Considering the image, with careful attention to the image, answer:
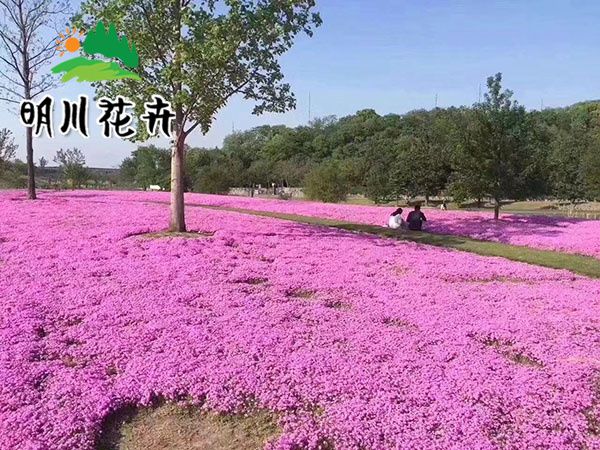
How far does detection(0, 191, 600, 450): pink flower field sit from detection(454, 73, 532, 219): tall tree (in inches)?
494

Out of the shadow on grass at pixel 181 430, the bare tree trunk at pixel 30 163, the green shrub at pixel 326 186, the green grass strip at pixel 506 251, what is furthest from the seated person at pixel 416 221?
the green shrub at pixel 326 186

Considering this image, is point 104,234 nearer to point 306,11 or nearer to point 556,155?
point 306,11

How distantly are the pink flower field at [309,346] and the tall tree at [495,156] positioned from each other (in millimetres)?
12547

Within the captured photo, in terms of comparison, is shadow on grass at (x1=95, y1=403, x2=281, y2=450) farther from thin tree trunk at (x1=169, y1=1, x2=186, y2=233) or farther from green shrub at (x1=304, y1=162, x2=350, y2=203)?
green shrub at (x1=304, y1=162, x2=350, y2=203)

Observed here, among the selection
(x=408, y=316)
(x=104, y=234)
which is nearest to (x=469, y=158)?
(x=104, y=234)

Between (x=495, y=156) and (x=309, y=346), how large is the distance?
70.0ft

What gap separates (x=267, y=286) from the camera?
11.5m

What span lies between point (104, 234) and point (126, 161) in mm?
106446

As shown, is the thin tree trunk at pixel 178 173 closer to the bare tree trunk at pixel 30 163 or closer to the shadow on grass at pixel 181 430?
the shadow on grass at pixel 181 430

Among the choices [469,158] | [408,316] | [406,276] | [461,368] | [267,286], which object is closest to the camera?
[461,368]

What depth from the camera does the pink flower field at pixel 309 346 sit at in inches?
223

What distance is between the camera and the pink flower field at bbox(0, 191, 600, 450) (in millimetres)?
5672

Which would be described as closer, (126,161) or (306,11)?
(306,11)

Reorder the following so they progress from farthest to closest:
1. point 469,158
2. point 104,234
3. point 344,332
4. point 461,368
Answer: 1. point 469,158
2. point 104,234
3. point 344,332
4. point 461,368
